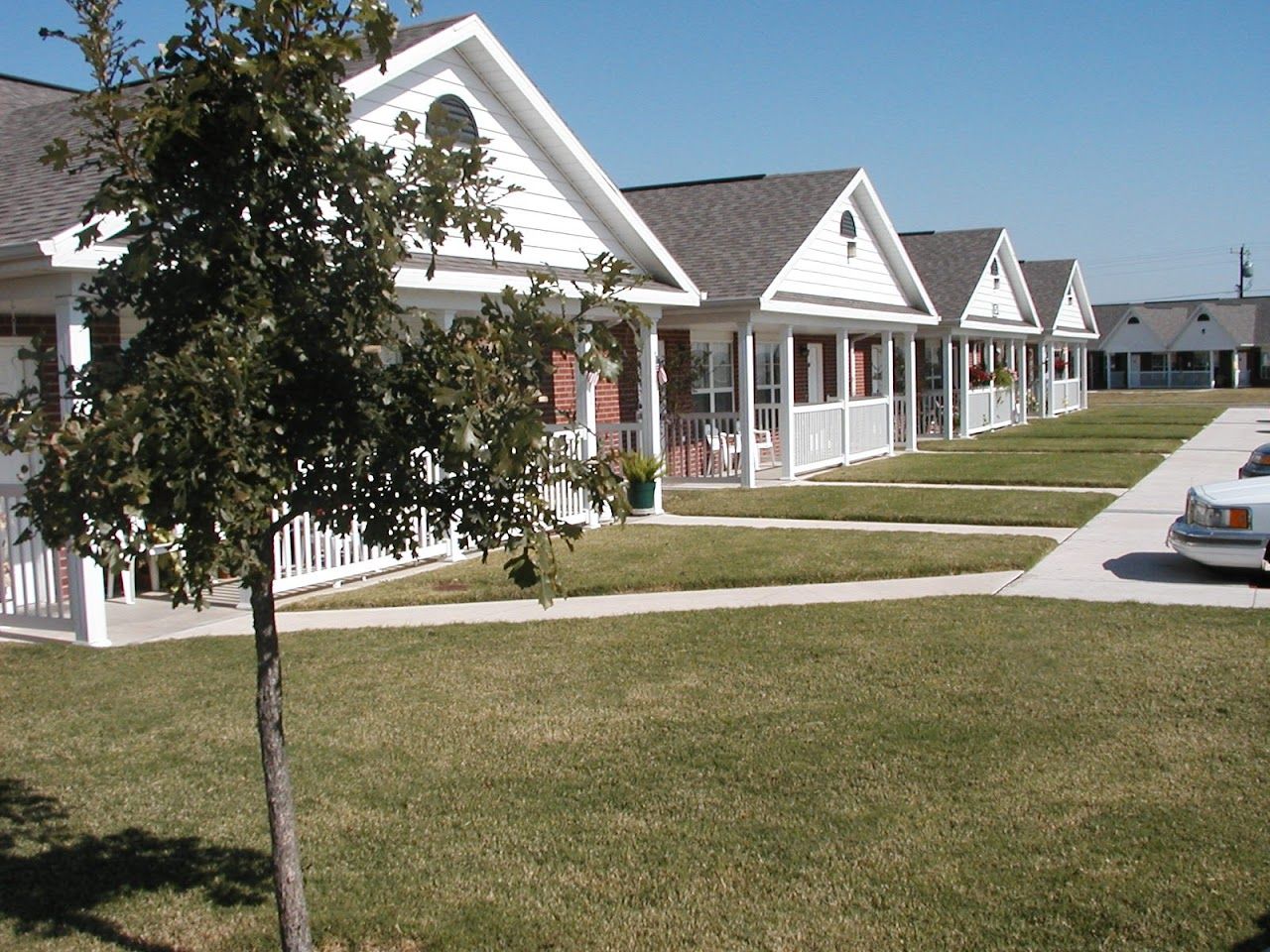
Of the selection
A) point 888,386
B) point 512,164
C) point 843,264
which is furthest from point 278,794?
point 888,386

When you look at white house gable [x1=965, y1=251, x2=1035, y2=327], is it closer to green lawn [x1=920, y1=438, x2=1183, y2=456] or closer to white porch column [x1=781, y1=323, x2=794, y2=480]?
green lawn [x1=920, y1=438, x2=1183, y2=456]

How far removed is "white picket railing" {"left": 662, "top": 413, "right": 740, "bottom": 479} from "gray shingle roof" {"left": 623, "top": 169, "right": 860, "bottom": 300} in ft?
7.52

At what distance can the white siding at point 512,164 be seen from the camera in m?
12.6

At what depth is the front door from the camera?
26070 millimetres

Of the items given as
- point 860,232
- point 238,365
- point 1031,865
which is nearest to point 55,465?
point 238,365

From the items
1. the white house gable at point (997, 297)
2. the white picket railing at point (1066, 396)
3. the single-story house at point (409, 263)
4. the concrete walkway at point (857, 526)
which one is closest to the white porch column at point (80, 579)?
the single-story house at point (409, 263)

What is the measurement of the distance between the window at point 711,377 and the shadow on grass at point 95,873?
16.1 metres

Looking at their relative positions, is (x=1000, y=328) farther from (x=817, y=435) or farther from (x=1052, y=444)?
(x=817, y=435)

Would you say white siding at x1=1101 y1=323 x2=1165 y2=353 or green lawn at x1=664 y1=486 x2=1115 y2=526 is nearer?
green lawn at x1=664 y1=486 x2=1115 y2=526

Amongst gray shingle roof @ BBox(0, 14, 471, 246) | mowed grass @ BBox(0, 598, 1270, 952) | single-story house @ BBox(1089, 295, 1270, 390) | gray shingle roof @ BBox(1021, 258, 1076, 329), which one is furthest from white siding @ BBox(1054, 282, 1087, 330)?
mowed grass @ BBox(0, 598, 1270, 952)

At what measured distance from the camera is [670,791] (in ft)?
19.8

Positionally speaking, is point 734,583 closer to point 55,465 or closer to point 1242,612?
point 1242,612

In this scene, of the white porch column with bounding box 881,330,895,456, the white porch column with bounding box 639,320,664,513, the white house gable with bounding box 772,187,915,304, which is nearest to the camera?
the white porch column with bounding box 639,320,664,513

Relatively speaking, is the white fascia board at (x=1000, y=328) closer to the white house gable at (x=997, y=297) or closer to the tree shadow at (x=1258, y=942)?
the white house gable at (x=997, y=297)
